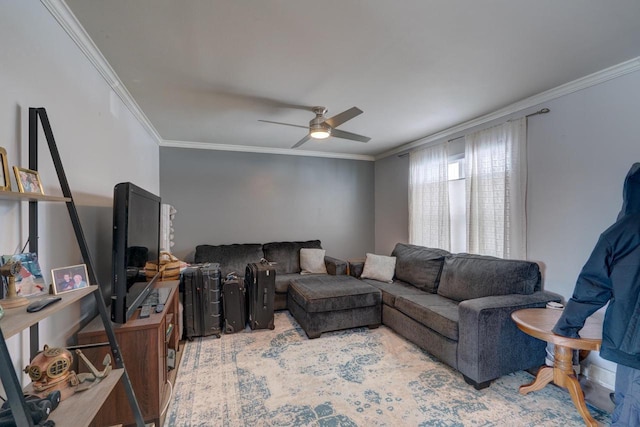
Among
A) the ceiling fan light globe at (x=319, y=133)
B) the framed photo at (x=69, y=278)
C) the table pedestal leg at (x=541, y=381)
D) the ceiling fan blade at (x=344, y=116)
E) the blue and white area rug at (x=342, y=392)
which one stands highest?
the ceiling fan blade at (x=344, y=116)

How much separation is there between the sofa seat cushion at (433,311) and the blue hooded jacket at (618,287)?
831 mm

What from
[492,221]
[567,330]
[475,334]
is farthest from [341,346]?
[492,221]

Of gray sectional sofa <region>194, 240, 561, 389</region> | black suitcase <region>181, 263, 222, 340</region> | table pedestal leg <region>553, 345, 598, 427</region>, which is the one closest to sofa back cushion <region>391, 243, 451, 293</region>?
gray sectional sofa <region>194, 240, 561, 389</region>

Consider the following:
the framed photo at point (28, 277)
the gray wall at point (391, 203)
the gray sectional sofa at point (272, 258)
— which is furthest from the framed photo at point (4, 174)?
the gray wall at point (391, 203)

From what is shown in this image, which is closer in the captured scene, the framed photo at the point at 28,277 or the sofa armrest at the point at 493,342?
the framed photo at the point at 28,277

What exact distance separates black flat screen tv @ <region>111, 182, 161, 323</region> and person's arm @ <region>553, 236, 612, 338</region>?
8.70ft

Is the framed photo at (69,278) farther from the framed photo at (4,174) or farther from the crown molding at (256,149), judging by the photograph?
the crown molding at (256,149)

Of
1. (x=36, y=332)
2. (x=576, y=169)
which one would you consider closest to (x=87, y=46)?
(x=36, y=332)

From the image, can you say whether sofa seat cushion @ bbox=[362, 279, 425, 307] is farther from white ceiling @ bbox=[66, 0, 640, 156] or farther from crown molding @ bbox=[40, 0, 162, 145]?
crown molding @ bbox=[40, 0, 162, 145]

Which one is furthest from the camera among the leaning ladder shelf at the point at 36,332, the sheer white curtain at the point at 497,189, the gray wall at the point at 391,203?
the gray wall at the point at 391,203

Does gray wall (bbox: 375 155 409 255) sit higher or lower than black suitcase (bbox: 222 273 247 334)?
higher

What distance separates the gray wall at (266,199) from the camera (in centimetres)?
422

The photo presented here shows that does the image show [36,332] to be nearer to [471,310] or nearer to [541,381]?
[471,310]

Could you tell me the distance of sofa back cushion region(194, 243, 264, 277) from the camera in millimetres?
4016
